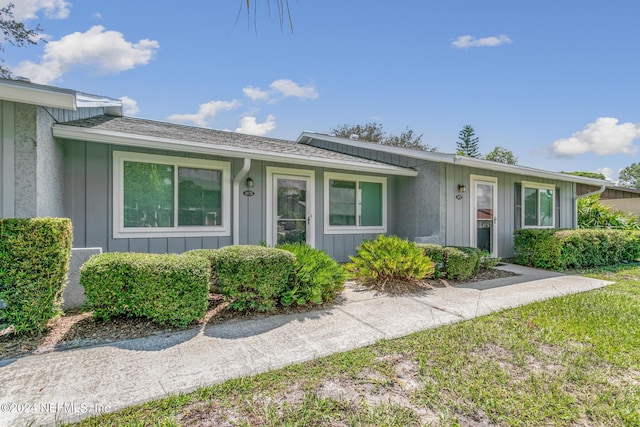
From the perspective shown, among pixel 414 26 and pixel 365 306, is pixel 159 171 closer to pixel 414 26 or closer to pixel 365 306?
pixel 365 306

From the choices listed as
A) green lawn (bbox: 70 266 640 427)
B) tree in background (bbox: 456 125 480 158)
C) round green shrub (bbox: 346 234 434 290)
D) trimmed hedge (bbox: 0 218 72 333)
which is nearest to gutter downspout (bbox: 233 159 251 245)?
round green shrub (bbox: 346 234 434 290)

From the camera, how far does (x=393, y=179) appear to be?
8664mm

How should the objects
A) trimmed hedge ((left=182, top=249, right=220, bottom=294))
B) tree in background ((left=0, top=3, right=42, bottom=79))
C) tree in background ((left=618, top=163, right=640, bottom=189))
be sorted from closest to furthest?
trimmed hedge ((left=182, top=249, right=220, bottom=294))
tree in background ((left=0, top=3, right=42, bottom=79))
tree in background ((left=618, top=163, right=640, bottom=189))

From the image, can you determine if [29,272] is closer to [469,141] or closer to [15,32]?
[15,32]

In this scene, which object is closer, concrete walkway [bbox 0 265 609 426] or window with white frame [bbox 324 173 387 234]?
concrete walkway [bbox 0 265 609 426]

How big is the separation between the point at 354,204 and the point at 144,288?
5.51 meters

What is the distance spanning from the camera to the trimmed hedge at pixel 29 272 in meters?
3.16

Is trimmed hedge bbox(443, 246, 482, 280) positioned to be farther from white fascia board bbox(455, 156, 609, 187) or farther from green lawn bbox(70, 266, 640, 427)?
green lawn bbox(70, 266, 640, 427)

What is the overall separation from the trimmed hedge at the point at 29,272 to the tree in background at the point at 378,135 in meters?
22.9

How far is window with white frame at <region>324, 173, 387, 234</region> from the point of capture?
305 inches

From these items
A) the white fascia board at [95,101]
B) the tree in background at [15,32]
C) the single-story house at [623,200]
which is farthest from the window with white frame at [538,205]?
the tree in background at [15,32]

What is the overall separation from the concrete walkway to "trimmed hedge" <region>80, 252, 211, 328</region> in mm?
312

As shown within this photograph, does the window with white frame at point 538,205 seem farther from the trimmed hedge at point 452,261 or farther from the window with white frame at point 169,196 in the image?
the window with white frame at point 169,196

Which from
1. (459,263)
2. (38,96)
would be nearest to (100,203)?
(38,96)
